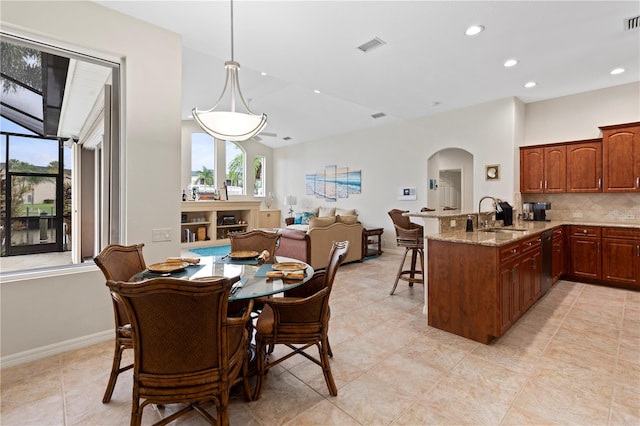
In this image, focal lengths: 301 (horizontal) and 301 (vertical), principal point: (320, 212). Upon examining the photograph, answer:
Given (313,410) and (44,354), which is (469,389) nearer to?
(313,410)

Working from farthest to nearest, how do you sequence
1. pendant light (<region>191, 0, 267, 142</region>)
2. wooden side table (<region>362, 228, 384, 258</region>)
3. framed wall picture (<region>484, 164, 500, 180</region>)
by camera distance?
wooden side table (<region>362, 228, 384, 258</region>)
framed wall picture (<region>484, 164, 500, 180</region>)
pendant light (<region>191, 0, 267, 142</region>)

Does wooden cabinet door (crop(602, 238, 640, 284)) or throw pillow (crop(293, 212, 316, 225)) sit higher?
throw pillow (crop(293, 212, 316, 225))

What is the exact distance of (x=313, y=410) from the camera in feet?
6.05

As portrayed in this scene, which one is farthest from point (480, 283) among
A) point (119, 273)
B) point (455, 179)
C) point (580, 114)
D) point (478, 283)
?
point (455, 179)

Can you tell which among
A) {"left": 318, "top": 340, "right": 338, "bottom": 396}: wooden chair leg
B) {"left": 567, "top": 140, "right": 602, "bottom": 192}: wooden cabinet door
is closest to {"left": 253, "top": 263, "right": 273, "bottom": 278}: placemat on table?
{"left": 318, "top": 340, "right": 338, "bottom": 396}: wooden chair leg

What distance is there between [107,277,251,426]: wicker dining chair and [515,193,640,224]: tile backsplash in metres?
5.51

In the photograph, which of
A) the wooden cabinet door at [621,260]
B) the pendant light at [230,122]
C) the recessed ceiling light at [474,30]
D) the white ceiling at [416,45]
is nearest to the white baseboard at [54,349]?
the pendant light at [230,122]

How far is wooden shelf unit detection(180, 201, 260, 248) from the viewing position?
26.3ft

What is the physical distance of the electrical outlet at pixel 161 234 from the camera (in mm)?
3053

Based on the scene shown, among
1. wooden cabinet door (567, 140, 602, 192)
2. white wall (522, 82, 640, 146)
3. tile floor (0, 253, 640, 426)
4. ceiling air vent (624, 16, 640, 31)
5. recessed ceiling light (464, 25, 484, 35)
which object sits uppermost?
recessed ceiling light (464, 25, 484, 35)

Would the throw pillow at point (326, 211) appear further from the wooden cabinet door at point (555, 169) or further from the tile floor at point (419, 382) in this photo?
the tile floor at point (419, 382)

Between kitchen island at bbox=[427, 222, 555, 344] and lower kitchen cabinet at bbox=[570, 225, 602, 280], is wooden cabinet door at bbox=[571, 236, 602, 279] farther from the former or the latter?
kitchen island at bbox=[427, 222, 555, 344]

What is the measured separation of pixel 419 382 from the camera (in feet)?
7.01

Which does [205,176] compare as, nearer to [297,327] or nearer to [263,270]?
[263,270]
